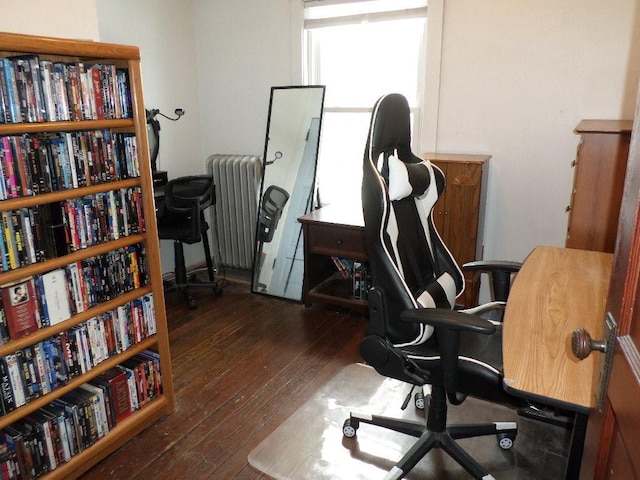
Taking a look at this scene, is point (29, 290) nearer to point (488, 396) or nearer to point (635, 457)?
point (488, 396)

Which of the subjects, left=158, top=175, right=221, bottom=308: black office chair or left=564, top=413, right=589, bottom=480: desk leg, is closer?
left=564, top=413, right=589, bottom=480: desk leg

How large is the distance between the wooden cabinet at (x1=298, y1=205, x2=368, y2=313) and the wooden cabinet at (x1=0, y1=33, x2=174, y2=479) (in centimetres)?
123

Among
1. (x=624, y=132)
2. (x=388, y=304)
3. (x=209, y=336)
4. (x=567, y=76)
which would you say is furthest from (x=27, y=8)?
(x=567, y=76)

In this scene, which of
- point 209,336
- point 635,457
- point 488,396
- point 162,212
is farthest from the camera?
point 162,212

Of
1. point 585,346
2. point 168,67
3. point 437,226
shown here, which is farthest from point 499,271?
point 168,67

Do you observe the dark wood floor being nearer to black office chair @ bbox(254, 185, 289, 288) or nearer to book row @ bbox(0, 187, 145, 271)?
black office chair @ bbox(254, 185, 289, 288)

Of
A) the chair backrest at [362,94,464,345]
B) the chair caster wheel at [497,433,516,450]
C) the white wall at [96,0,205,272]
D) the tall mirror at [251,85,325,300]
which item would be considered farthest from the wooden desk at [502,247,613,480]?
the white wall at [96,0,205,272]

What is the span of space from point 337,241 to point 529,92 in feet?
4.55

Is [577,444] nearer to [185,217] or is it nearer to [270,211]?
[270,211]

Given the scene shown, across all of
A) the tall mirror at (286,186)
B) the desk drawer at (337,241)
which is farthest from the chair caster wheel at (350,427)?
the tall mirror at (286,186)

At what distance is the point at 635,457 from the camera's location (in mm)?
672

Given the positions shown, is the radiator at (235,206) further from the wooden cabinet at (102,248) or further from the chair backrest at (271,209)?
the wooden cabinet at (102,248)

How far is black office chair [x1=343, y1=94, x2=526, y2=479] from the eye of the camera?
4.89ft

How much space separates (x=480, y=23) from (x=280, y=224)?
1.77 m
